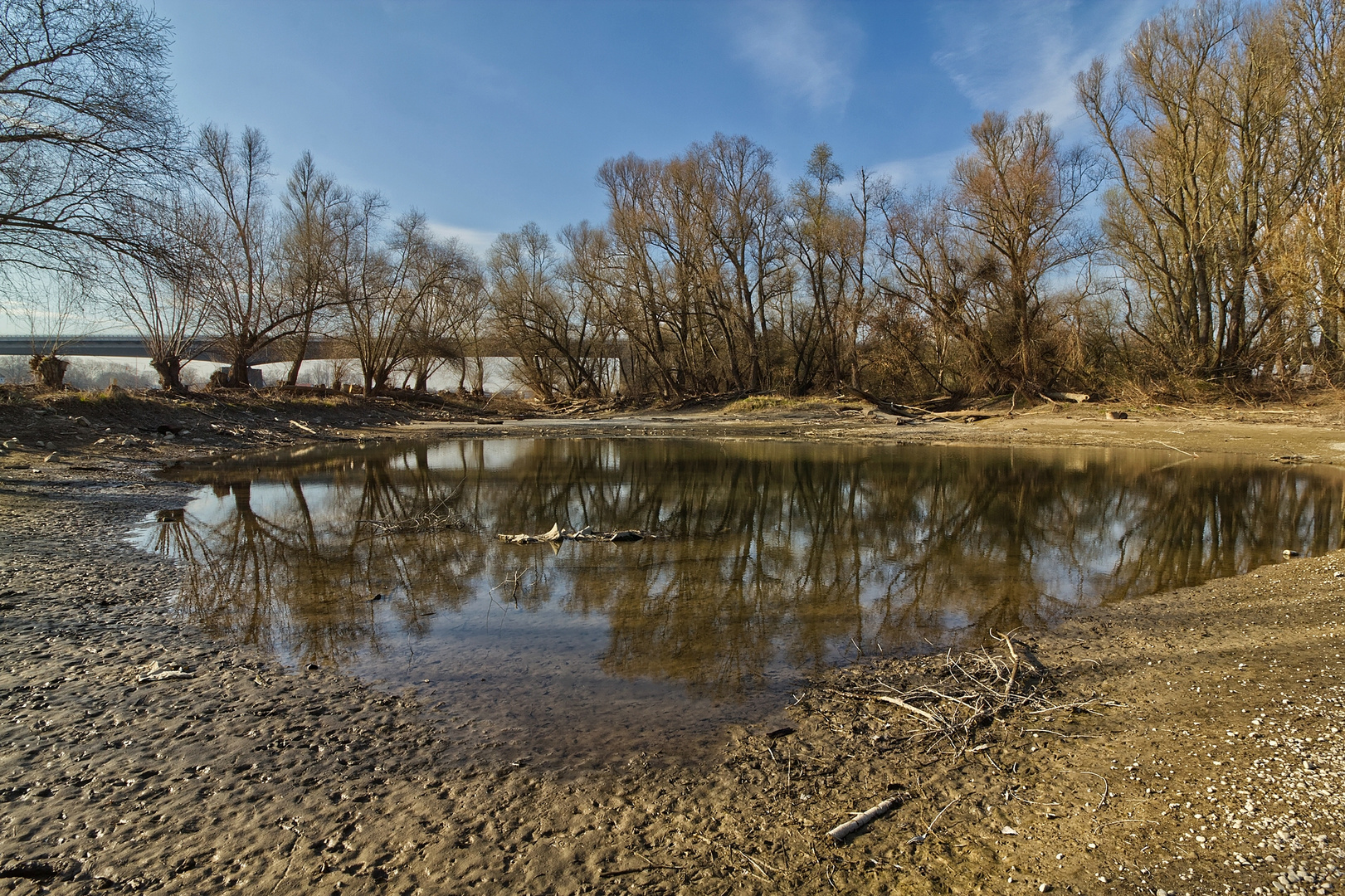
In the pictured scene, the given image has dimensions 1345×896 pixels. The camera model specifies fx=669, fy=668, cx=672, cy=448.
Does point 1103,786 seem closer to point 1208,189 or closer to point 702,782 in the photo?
point 702,782

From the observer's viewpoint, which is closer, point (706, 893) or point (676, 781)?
point (706, 893)

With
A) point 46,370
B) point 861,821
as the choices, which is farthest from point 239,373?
point 861,821

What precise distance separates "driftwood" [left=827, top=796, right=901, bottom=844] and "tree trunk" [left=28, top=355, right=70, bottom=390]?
71.4ft

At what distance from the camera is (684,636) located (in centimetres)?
489

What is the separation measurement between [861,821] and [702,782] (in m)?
0.69

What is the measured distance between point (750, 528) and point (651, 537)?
1403 mm

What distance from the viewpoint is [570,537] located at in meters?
8.16

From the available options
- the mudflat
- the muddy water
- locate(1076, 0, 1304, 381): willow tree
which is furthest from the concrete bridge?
locate(1076, 0, 1304, 381): willow tree

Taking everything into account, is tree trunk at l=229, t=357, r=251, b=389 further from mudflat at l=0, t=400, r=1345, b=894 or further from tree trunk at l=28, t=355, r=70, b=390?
mudflat at l=0, t=400, r=1345, b=894

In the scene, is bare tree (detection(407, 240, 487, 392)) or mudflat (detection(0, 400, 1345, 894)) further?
bare tree (detection(407, 240, 487, 392))

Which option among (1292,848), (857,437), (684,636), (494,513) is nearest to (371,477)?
(494,513)

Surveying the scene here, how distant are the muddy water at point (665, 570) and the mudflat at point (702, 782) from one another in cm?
35

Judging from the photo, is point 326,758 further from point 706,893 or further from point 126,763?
point 706,893

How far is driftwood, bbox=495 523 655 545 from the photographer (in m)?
7.94
